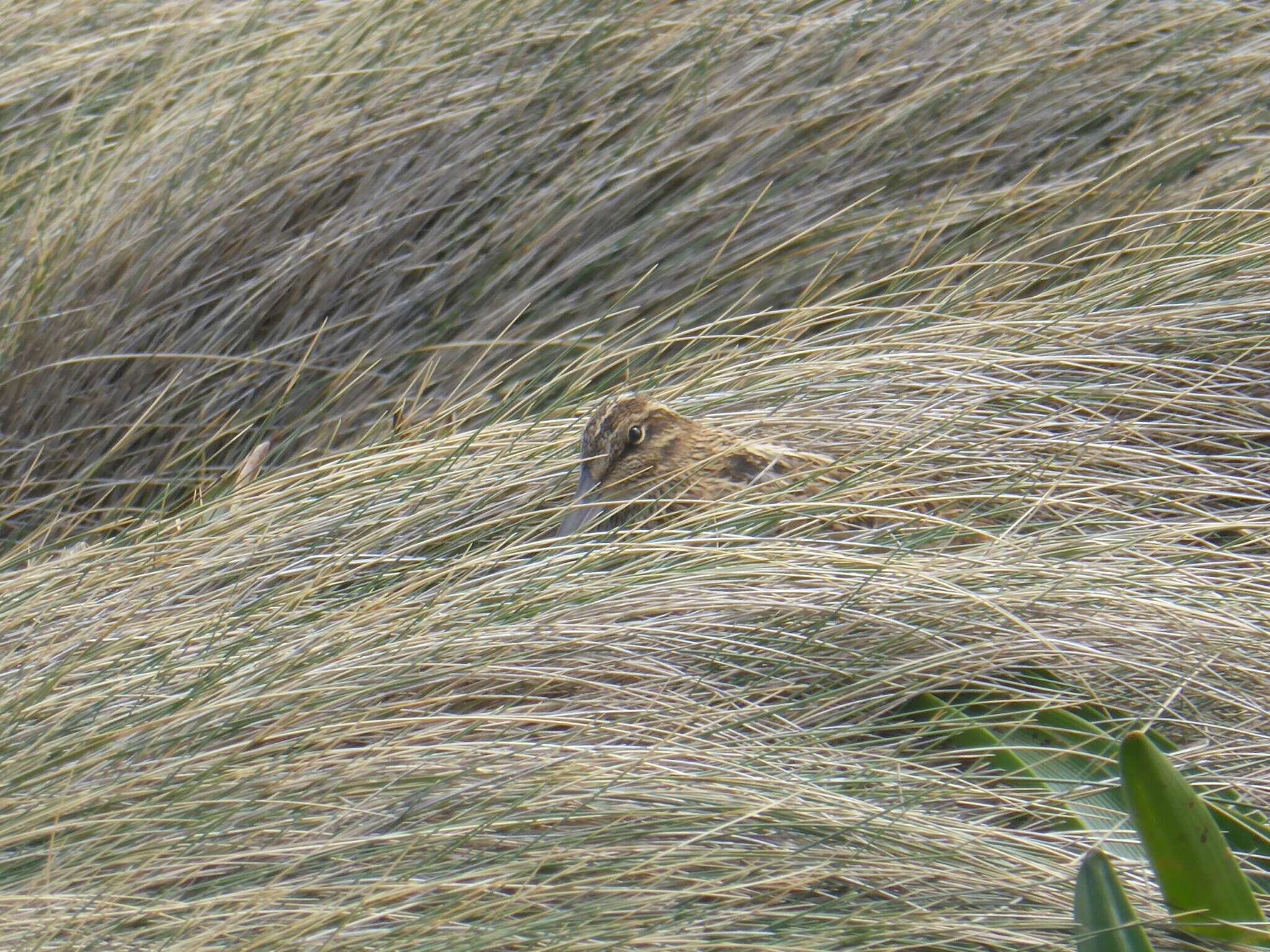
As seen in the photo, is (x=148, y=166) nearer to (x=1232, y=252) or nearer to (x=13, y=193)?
(x=13, y=193)

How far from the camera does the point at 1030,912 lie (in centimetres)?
167

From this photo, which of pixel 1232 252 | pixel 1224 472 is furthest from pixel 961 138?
pixel 1224 472

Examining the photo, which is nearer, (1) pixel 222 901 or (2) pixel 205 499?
(1) pixel 222 901

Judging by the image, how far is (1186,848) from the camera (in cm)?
166

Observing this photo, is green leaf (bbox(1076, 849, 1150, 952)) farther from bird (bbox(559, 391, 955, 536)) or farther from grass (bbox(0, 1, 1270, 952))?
bird (bbox(559, 391, 955, 536))

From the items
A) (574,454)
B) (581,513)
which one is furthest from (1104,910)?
(574,454)

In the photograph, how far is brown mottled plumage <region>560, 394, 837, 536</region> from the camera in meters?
2.48

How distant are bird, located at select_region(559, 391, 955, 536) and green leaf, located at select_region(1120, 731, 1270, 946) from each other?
2.71ft

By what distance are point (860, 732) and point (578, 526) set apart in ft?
2.26

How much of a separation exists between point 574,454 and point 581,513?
0.26 meters

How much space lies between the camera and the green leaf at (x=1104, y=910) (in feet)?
5.14

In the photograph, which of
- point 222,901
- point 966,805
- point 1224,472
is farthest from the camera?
point 1224,472

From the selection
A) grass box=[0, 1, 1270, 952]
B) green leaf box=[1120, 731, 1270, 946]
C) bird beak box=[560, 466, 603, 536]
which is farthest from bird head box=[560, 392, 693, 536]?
green leaf box=[1120, 731, 1270, 946]

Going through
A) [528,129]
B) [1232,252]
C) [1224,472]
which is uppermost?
[528,129]
